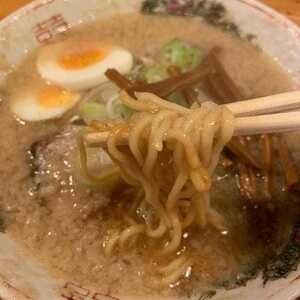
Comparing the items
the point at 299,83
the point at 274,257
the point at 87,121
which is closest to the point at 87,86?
the point at 87,121

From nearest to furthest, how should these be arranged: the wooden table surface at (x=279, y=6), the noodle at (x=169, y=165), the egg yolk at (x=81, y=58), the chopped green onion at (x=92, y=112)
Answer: the noodle at (x=169, y=165) → the chopped green onion at (x=92, y=112) → the egg yolk at (x=81, y=58) → the wooden table surface at (x=279, y=6)

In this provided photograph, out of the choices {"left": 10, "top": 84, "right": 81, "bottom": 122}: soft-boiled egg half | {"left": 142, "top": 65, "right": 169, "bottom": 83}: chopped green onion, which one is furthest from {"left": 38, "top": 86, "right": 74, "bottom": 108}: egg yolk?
{"left": 142, "top": 65, "right": 169, "bottom": 83}: chopped green onion

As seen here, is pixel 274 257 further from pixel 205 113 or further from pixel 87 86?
pixel 87 86

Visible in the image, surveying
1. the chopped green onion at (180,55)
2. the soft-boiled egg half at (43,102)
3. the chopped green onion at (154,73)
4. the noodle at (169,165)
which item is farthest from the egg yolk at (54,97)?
the noodle at (169,165)

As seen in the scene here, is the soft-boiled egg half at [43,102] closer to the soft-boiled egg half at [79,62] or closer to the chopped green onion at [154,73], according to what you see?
the soft-boiled egg half at [79,62]

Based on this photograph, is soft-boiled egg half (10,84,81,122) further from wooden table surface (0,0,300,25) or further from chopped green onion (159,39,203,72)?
wooden table surface (0,0,300,25)
